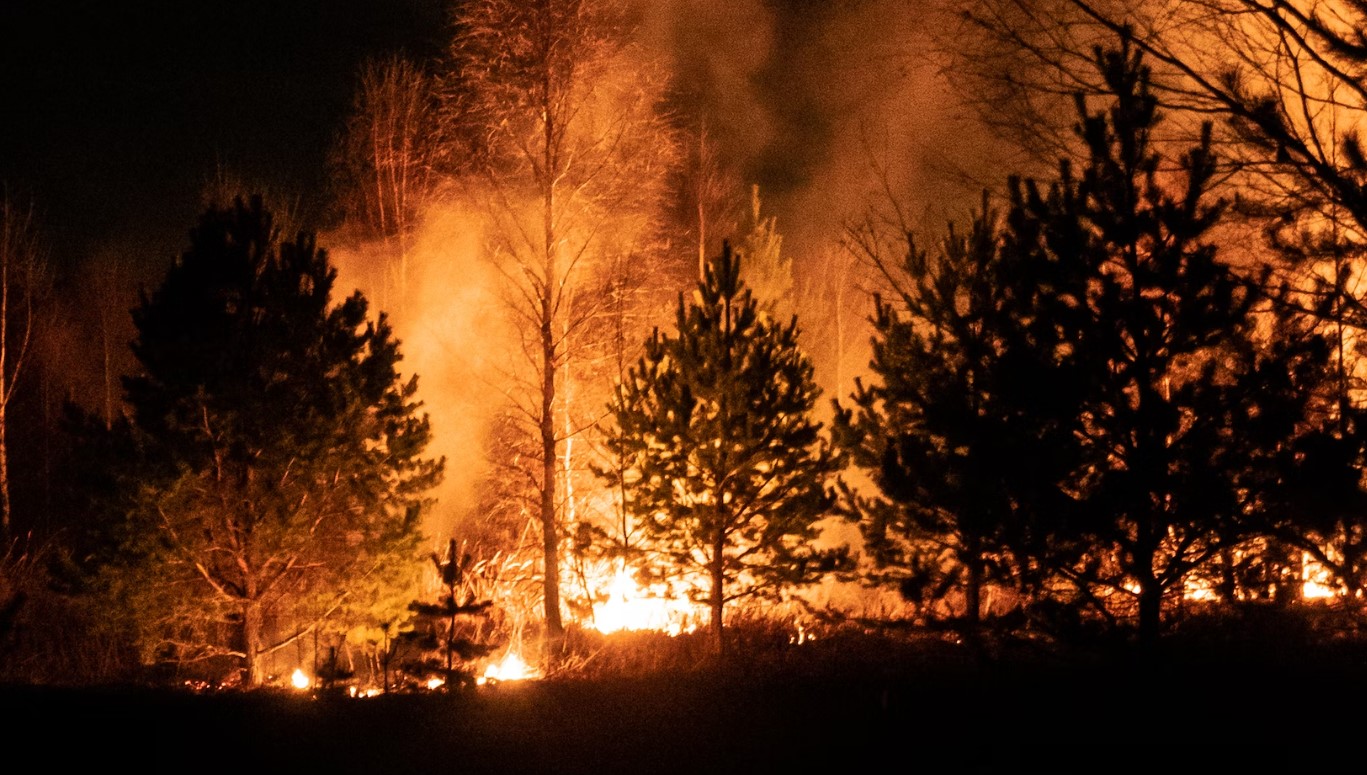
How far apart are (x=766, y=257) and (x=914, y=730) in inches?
878

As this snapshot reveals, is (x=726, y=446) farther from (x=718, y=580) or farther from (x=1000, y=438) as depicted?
(x=1000, y=438)

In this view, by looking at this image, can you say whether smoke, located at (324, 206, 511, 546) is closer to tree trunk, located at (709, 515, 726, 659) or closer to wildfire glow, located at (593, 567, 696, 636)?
wildfire glow, located at (593, 567, 696, 636)

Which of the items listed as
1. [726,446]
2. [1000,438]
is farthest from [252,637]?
[1000,438]

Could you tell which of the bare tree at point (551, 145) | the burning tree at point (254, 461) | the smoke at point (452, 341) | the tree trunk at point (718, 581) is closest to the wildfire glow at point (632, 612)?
the bare tree at point (551, 145)

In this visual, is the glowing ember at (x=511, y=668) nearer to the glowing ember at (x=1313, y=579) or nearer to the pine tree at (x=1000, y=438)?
the pine tree at (x=1000, y=438)

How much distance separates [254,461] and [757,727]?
1025cm

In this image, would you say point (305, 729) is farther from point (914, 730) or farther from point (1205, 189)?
point (1205, 189)

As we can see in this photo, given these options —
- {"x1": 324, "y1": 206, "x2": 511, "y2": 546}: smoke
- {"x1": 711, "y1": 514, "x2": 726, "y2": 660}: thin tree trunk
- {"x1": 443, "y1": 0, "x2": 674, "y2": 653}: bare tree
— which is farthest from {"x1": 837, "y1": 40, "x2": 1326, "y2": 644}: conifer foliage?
{"x1": 324, "y1": 206, "x2": 511, "y2": 546}: smoke

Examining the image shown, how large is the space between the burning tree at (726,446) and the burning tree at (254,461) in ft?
11.7

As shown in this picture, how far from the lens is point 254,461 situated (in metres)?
15.2

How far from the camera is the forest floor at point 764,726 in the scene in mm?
6375

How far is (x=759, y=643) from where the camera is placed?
55.3 feet

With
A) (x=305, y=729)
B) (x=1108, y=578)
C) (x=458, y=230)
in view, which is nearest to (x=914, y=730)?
(x=1108, y=578)

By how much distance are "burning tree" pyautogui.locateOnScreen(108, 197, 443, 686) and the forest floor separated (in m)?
6.29
